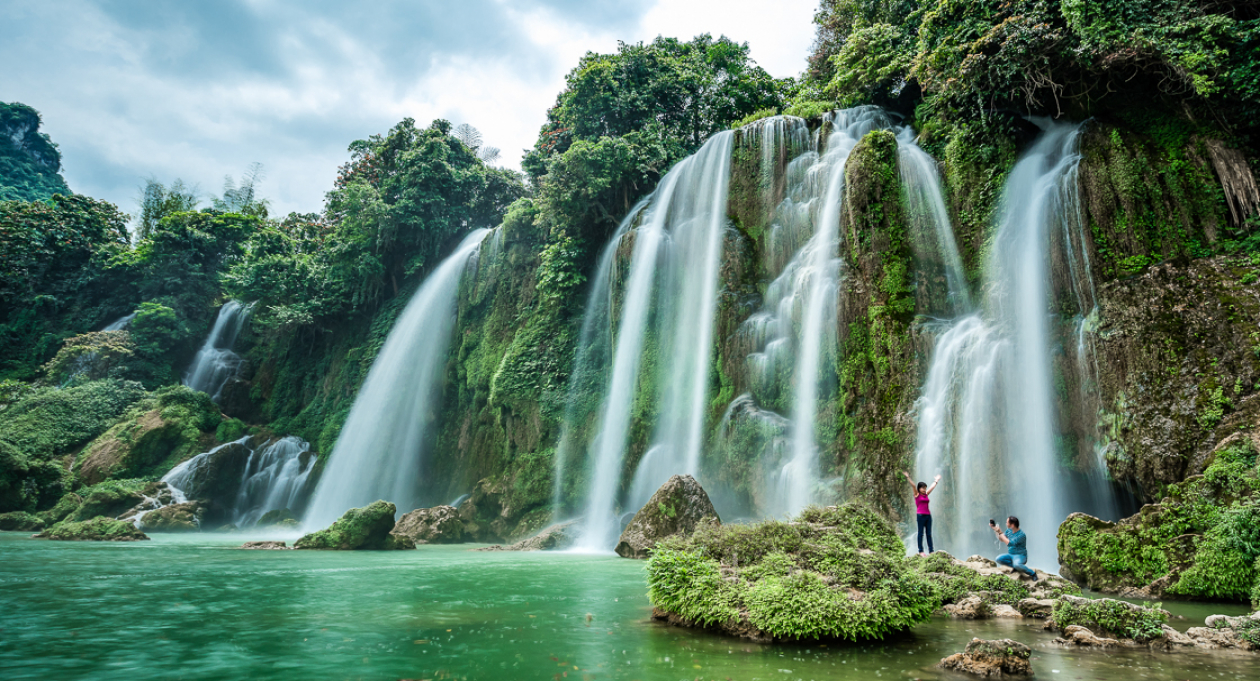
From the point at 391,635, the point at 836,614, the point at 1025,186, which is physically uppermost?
the point at 1025,186

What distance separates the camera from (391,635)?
538 cm

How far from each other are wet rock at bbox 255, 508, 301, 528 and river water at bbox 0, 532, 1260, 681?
1367cm

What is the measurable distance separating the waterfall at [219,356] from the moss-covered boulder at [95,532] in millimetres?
13670

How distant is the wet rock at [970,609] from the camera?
6.20 meters

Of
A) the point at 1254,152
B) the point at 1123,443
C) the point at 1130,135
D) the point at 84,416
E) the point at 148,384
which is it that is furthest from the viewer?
the point at 148,384

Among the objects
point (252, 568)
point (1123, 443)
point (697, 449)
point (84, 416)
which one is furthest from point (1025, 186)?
point (84, 416)

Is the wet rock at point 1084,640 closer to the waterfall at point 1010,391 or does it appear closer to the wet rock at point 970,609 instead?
the wet rock at point 970,609

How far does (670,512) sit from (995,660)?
341 inches

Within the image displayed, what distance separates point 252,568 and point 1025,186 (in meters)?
16.7

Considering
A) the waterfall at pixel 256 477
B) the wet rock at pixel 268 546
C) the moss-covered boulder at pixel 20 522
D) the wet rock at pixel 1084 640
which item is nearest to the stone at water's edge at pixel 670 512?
the wet rock at pixel 1084 640

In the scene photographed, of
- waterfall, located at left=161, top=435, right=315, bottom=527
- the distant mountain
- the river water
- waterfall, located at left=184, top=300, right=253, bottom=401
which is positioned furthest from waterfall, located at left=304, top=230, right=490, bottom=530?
the distant mountain

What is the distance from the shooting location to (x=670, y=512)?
40.8 ft

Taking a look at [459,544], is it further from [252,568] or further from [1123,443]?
[1123,443]

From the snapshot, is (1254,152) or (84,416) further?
(84,416)
